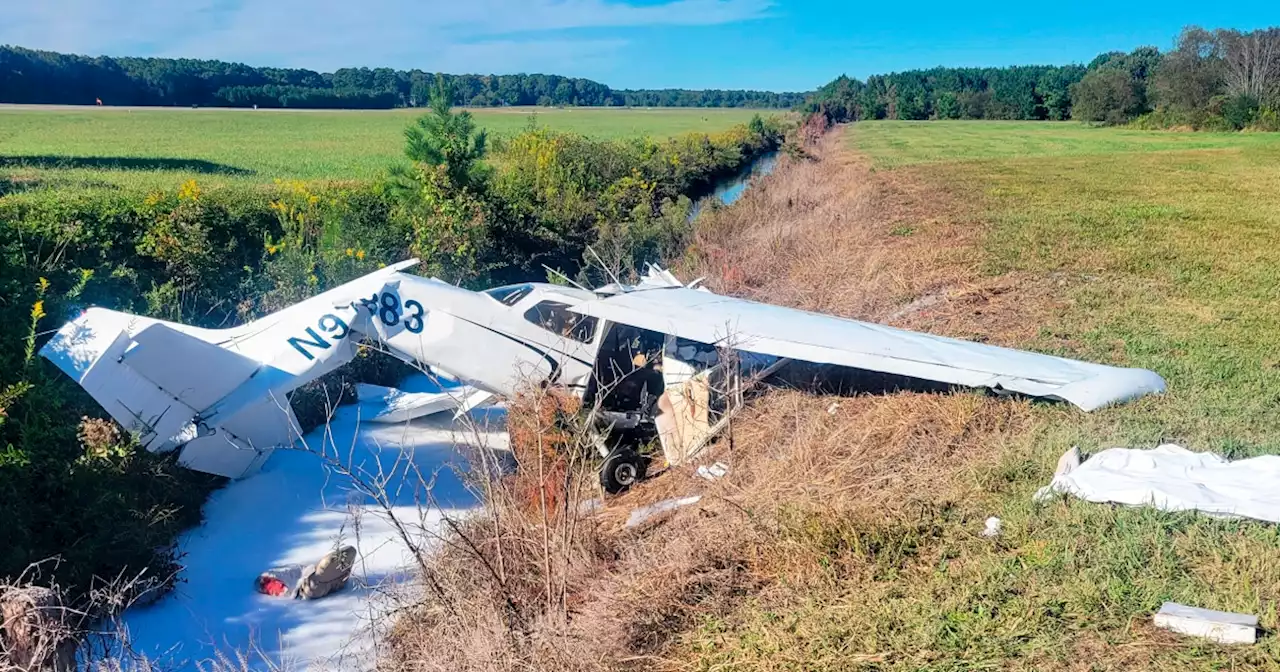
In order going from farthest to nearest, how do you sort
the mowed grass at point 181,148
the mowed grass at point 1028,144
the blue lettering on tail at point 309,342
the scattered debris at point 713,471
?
the mowed grass at point 1028,144 → the mowed grass at point 181,148 → the blue lettering on tail at point 309,342 → the scattered debris at point 713,471

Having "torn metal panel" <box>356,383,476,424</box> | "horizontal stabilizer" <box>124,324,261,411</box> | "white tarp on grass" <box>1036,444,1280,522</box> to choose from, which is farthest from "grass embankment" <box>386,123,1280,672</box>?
"horizontal stabilizer" <box>124,324,261,411</box>

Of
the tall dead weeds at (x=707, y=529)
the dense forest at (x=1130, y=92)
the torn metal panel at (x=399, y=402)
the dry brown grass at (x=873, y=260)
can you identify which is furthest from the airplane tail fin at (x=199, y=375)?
the dense forest at (x=1130, y=92)

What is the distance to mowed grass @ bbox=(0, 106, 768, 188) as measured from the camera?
2164 cm

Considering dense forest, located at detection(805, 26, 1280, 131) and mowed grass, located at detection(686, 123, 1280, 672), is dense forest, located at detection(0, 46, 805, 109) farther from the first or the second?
dense forest, located at detection(805, 26, 1280, 131)

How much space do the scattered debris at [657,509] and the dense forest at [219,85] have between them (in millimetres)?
36241

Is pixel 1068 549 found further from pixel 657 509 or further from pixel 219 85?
pixel 219 85

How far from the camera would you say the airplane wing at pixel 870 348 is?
274 inches

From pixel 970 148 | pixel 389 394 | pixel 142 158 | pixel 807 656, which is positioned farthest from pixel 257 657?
pixel 970 148

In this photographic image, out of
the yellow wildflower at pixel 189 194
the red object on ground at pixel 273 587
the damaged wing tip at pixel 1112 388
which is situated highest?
the yellow wildflower at pixel 189 194

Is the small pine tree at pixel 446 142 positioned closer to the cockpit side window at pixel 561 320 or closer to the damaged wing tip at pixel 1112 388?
the cockpit side window at pixel 561 320

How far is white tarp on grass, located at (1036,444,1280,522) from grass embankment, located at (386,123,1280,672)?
0.39ft

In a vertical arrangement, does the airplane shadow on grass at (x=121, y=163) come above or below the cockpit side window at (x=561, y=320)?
above

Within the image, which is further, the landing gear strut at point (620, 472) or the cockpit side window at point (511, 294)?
the cockpit side window at point (511, 294)

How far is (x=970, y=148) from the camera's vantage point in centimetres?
4750
